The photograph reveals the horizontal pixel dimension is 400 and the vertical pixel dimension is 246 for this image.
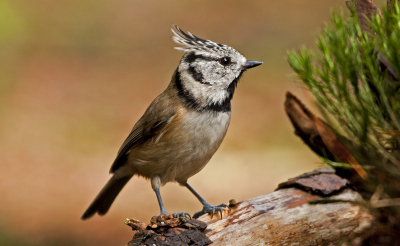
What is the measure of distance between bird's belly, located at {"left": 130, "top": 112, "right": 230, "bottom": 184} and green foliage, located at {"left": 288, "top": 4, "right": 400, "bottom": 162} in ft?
4.54

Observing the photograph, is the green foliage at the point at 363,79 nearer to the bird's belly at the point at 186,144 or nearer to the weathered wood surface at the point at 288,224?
the weathered wood surface at the point at 288,224

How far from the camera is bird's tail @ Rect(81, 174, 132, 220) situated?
425 centimetres

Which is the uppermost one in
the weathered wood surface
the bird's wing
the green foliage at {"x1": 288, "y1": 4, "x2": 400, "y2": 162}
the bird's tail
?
the bird's wing

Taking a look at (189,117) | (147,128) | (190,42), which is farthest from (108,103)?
(189,117)

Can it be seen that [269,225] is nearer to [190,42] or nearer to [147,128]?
[147,128]

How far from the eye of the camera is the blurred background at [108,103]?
531 centimetres

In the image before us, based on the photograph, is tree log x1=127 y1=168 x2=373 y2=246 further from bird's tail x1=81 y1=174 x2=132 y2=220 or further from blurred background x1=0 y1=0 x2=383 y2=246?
bird's tail x1=81 y1=174 x2=132 y2=220

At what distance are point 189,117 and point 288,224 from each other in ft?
3.64

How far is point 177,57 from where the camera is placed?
8.92m

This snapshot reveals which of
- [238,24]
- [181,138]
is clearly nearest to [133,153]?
[181,138]

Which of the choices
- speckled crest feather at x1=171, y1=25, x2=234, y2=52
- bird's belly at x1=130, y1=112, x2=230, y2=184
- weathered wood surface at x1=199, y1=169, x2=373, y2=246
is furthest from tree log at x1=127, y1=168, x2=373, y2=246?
speckled crest feather at x1=171, y1=25, x2=234, y2=52

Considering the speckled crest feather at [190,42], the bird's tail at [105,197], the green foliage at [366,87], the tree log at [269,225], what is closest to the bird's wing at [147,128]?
the bird's tail at [105,197]

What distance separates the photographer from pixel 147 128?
12.0 ft

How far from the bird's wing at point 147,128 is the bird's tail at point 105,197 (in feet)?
0.87
